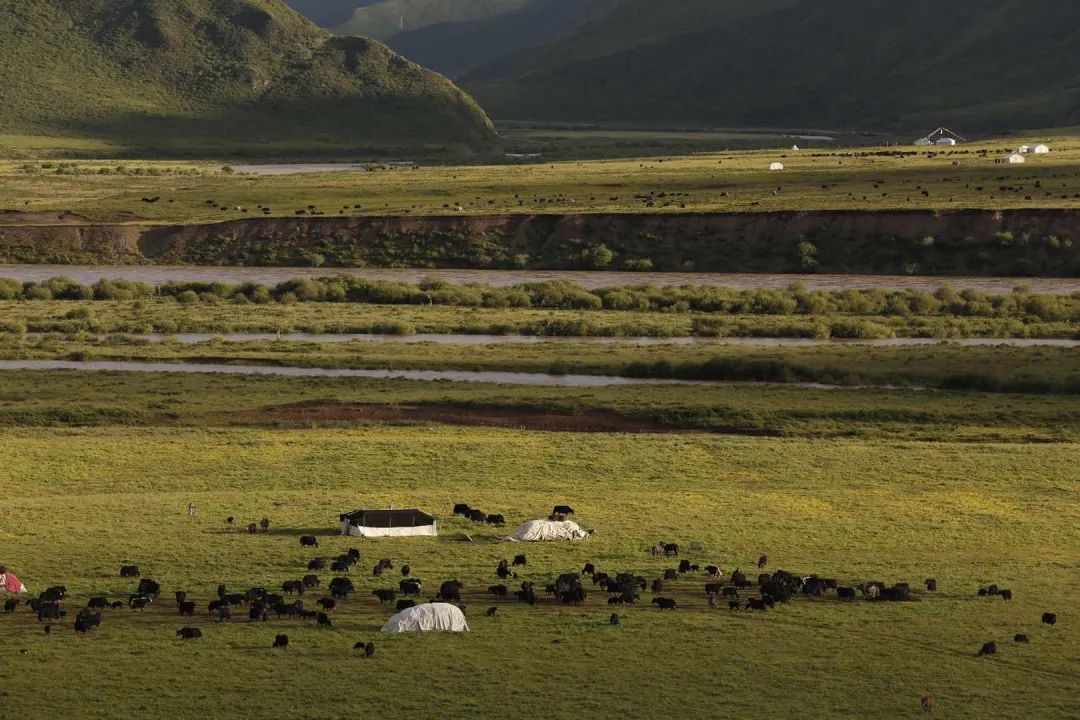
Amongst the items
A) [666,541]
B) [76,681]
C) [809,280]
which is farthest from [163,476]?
[809,280]

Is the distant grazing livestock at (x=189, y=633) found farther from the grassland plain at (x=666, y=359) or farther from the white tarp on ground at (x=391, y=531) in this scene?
the grassland plain at (x=666, y=359)

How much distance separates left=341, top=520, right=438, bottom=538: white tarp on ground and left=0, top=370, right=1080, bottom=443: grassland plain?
15.1 metres

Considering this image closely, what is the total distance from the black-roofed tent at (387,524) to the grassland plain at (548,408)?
1485cm

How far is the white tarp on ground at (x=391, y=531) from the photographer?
39.6m

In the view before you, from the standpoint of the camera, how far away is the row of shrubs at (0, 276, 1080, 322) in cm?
8312

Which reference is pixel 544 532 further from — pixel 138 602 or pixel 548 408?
pixel 548 408

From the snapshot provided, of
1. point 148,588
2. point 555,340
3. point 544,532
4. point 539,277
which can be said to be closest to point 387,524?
point 544,532

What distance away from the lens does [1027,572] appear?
3762cm

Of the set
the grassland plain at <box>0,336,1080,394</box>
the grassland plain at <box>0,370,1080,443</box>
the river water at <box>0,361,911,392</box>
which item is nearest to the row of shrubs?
the grassland plain at <box>0,336,1080,394</box>

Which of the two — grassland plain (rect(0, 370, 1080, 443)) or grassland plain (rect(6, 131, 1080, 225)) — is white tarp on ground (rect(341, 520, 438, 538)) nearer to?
grassland plain (rect(0, 370, 1080, 443))

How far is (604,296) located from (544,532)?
4850cm

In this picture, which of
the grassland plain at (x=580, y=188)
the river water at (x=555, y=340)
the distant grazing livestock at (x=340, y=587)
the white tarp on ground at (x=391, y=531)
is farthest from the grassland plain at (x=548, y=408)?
the grassland plain at (x=580, y=188)

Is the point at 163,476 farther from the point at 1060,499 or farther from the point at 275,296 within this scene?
the point at 275,296

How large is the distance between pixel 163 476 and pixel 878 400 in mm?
23212
